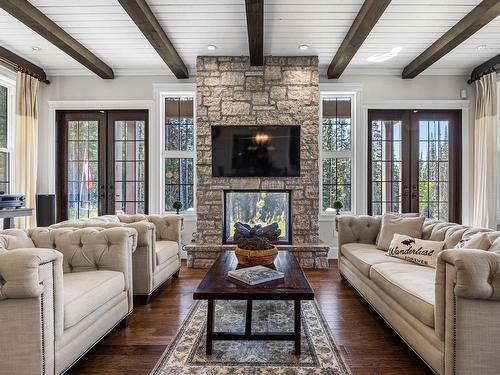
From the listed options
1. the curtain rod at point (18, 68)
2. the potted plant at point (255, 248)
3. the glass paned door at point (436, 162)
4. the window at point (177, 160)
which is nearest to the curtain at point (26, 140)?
the curtain rod at point (18, 68)

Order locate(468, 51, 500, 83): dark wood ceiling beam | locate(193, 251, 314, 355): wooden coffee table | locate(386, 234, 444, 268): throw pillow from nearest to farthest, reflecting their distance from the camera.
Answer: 1. locate(193, 251, 314, 355): wooden coffee table
2. locate(386, 234, 444, 268): throw pillow
3. locate(468, 51, 500, 83): dark wood ceiling beam

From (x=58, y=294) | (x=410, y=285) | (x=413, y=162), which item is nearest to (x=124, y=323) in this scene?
(x=58, y=294)

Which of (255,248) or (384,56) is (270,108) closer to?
(384,56)

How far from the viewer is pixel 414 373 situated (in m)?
1.98

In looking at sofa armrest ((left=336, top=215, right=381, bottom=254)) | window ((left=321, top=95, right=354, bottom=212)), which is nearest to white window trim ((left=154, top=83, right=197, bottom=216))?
window ((left=321, top=95, right=354, bottom=212))

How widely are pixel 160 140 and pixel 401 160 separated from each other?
145 inches

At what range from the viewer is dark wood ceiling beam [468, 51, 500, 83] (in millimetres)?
4523

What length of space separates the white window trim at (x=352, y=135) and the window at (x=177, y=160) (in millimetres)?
1980

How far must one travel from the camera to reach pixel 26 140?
475 centimetres

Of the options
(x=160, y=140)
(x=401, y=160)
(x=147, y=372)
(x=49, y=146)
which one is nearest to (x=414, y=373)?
(x=147, y=372)

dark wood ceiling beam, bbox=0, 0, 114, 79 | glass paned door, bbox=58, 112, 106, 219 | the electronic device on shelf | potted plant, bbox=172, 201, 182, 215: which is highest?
dark wood ceiling beam, bbox=0, 0, 114, 79

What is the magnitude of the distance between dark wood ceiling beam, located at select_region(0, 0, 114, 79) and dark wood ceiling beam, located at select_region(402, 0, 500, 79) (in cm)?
429

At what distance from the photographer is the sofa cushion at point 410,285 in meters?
1.94

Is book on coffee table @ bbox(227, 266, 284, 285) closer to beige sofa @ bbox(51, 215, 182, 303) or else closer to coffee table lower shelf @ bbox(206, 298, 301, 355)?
coffee table lower shelf @ bbox(206, 298, 301, 355)
